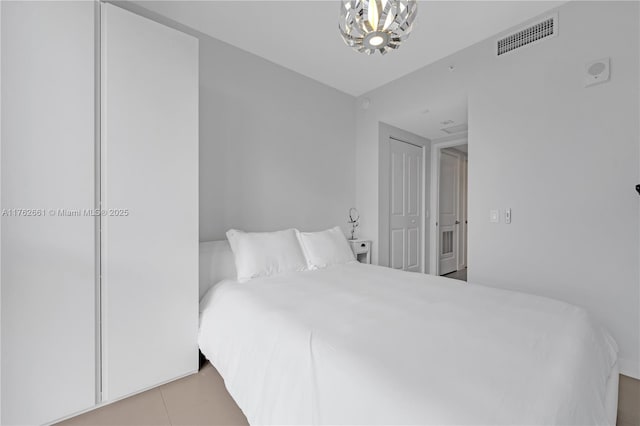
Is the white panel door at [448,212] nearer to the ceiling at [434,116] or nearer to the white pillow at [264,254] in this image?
the ceiling at [434,116]

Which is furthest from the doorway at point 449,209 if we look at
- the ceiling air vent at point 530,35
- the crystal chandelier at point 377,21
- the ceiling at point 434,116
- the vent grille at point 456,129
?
the crystal chandelier at point 377,21

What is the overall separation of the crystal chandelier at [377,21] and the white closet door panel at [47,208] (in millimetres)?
1538

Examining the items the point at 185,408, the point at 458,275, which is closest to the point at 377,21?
the point at 185,408

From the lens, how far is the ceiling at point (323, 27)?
2.17 metres

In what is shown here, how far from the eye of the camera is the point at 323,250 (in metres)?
2.68

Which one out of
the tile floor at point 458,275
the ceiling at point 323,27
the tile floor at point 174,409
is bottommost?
the tile floor at point 174,409

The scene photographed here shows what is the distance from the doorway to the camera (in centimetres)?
441

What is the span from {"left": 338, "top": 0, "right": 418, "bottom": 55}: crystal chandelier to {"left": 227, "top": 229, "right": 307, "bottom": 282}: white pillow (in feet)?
5.42

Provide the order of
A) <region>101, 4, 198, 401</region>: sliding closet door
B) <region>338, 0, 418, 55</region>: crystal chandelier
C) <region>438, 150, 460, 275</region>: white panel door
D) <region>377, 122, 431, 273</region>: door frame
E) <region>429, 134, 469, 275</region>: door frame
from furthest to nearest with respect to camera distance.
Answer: <region>438, 150, 460, 275</region>: white panel door, <region>429, 134, 469, 275</region>: door frame, <region>377, 122, 431, 273</region>: door frame, <region>101, 4, 198, 401</region>: sliding closet door, <region>338, 0, 418, 55</region>: crystal chandelier

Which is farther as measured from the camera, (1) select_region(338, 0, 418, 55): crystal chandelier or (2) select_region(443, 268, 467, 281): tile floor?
(2) select_region(443, 268, 467, 281): tile floor

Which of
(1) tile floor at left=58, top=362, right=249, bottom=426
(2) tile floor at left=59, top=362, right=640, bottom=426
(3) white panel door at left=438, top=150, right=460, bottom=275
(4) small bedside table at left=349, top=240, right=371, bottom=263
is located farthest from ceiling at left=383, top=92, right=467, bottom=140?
(1) tile floor at left=58, top=362, right=249, bottom=426

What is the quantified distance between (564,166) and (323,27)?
2.32 m

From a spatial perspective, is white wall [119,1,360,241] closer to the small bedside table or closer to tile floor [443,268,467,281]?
the small bedside table

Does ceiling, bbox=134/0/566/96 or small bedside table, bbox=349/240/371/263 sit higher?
ceiling, bbox=134/0/566/96
